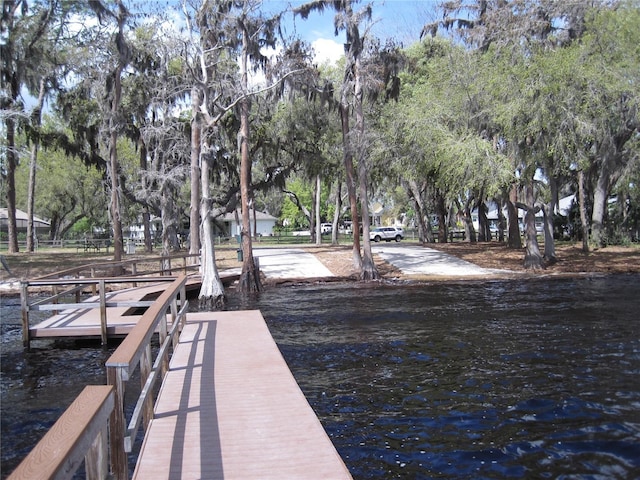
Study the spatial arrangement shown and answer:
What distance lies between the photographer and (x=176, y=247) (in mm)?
35375

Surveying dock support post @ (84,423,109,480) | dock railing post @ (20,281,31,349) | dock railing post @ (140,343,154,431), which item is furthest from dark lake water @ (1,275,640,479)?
dock support post @ (84,423,109,480)

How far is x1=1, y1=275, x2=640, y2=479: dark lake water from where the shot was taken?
18.8ft

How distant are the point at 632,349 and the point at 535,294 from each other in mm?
8261

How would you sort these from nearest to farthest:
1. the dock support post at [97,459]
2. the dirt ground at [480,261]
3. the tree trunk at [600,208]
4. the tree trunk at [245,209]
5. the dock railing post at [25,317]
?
the dock support post at [97,459] → the dock railing post at [25,317] → the tree trunk at [245,209] → the dirt ground at [480,261] → the tree trunk at [600,208]

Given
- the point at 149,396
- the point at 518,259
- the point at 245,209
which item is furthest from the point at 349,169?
the point at 149,396

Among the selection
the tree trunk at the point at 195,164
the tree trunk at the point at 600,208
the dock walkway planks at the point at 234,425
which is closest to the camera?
the dock walkway planks at the point at 234,425

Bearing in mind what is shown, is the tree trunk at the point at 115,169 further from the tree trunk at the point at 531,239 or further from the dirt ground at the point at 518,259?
the tree trunk at the point at 531,239

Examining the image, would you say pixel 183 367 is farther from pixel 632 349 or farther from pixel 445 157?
pixel 445 157

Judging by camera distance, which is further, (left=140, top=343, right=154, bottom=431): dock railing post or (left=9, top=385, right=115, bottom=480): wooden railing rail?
(left=140, top=343, right=154, bottom=431): dock railing post

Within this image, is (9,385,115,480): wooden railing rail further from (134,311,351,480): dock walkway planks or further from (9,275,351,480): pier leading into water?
(134,311,351,480): dock walkway planks

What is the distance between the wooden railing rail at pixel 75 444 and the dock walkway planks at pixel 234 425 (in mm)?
1415

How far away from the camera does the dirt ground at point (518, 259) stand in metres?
24.7

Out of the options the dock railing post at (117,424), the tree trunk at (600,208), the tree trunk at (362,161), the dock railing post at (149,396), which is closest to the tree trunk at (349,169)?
the tree trunk at (362,161)

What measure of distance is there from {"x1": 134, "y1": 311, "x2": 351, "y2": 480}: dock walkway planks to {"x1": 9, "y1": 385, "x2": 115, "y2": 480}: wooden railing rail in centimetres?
141
